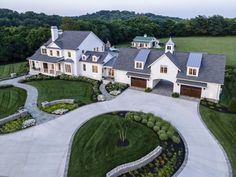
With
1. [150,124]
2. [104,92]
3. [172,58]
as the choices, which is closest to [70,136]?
[150,124]

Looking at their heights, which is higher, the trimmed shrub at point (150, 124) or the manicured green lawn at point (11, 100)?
the manicured green lawn at point (11, 100)

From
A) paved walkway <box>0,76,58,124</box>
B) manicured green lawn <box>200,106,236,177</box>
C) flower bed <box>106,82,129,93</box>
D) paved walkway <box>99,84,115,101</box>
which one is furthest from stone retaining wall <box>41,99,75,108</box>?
manicured green lawn <box>200,106,236,177</box>

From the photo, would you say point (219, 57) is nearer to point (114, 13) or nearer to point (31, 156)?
point (31, 156)

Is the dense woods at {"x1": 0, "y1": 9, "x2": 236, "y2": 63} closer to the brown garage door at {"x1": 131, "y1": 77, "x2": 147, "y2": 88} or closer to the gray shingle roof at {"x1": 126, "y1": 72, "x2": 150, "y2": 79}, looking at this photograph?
the gray shingle roof at {"x1": 126, "y1": 72, "x2": 150, "y2": 79}

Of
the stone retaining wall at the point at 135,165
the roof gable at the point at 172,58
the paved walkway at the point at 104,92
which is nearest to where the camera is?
the stone retaining wall at the point at 135,165

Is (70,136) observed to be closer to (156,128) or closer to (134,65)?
(156,128)

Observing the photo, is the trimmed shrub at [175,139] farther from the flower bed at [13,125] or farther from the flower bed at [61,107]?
the flower bed at [13,125]

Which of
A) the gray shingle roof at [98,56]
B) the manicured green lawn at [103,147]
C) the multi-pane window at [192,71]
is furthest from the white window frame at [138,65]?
the manicured green lawn at [103,147]
